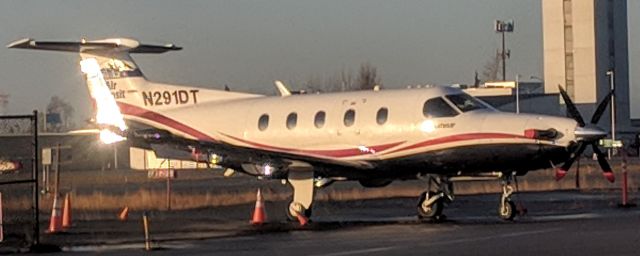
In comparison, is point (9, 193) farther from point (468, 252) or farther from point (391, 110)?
point (468, 252)

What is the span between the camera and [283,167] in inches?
1083

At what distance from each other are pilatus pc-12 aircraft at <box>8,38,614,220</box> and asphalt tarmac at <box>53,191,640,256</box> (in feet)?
3.41

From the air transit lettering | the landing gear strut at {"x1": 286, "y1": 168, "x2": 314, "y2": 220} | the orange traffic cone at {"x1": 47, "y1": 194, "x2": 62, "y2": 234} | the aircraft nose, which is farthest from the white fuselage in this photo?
the orange traffic cone at {"x1": 47, "y1": 194, "x2": 62, "y2": 234}

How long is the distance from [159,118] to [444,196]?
902 centimetres

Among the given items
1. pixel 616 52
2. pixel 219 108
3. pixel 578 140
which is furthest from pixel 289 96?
pixel 616 52

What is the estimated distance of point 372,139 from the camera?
27375 millimetres

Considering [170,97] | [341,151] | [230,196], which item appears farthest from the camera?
[230,196]

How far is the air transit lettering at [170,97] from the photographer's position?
32438mm

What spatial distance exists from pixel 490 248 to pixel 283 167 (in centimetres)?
941

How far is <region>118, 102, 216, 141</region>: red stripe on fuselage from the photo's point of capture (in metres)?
31.2

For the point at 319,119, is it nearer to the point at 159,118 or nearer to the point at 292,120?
the point at 292,120

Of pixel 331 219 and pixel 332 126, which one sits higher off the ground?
pixel 332 126

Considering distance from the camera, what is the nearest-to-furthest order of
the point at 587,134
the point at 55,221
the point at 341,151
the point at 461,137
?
the point at 587,134
the point at 55,221
the point at 461,137
the point at 341,151

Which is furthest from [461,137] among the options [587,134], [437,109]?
[587,134]
